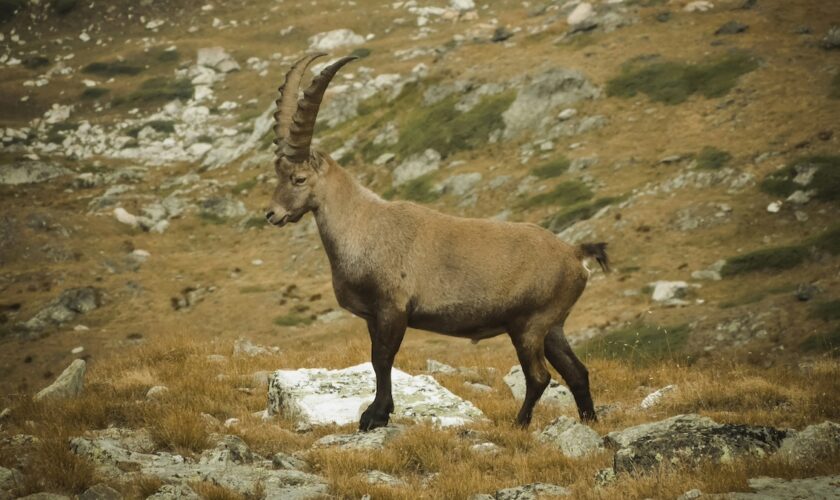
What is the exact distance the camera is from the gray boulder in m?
45.7

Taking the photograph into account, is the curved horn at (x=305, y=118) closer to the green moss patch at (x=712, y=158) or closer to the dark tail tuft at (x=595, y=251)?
the dark tail tuft at (x=595, y=251)

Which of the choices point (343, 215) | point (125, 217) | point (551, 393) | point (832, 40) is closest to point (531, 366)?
point (551, 393)

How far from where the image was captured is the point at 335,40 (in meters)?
85.0

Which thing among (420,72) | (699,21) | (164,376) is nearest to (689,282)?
(164,376)

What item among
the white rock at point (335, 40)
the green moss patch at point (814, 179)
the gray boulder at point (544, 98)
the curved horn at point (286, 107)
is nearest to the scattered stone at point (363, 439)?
the curved horn at point (286, 107)

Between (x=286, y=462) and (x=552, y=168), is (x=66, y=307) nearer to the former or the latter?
(x=552, y=168)

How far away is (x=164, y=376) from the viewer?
14.4 meters

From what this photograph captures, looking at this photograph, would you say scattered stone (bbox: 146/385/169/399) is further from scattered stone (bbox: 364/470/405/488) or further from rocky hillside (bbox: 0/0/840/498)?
scattered stone (bbox: 364/470/405/488)

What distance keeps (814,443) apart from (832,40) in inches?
1520

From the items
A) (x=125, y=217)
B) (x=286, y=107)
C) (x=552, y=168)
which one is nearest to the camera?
(x=286, y=107)

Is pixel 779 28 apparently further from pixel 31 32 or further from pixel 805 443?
pixel 31 32

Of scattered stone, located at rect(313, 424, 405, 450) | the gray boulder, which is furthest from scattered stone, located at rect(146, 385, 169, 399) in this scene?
the gray boulder

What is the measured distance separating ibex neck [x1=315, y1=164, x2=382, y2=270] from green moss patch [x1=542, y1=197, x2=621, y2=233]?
24.0 meters

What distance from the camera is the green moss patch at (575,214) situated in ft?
116
